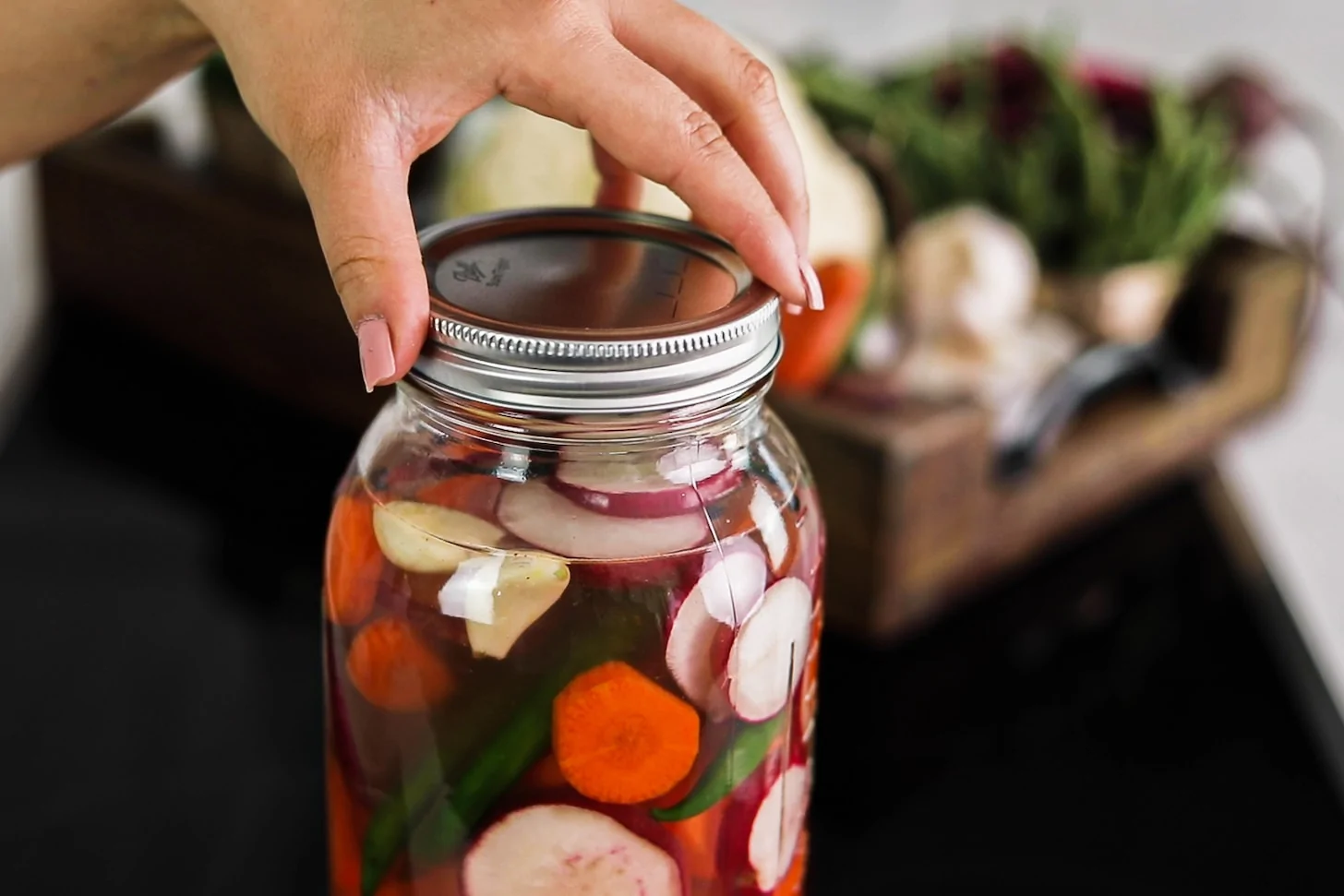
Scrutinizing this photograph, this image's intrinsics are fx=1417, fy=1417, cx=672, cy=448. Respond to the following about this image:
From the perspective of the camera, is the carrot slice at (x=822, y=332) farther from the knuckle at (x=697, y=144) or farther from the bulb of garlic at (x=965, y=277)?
the knuckle at (x=697, y=144)

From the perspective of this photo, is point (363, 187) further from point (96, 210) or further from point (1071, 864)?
point (96, 210)

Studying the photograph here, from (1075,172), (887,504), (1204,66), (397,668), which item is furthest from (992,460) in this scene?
(1204,66)

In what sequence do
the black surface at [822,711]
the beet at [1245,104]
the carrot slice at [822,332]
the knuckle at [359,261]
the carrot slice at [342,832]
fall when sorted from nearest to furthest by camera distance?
the knuckle at [359,261], the carrot slice at [342,832], the black surface at [822,711], the carrot slice at [822,332], the beet at [1245,104]

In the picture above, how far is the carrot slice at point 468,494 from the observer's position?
0.40 meters

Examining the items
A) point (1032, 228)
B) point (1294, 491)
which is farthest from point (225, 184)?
point (1294, 491)

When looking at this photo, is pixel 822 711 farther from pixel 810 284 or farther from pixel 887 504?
pixel 810 284

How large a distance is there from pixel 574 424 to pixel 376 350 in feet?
0.19

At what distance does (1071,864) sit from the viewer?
69 cm

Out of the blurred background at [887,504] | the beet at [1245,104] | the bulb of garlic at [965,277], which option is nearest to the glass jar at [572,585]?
the blurred background at [887,504]

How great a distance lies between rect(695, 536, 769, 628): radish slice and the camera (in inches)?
15.6

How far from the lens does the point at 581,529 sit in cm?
39

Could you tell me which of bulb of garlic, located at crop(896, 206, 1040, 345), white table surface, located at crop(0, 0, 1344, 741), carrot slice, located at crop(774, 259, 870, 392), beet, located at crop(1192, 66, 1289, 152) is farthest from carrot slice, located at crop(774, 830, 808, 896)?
beet, located at crop(1192, 66, 1289, 152)

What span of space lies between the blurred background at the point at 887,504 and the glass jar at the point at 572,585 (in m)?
0.23

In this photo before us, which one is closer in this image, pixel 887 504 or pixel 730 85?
pixel 730 85
